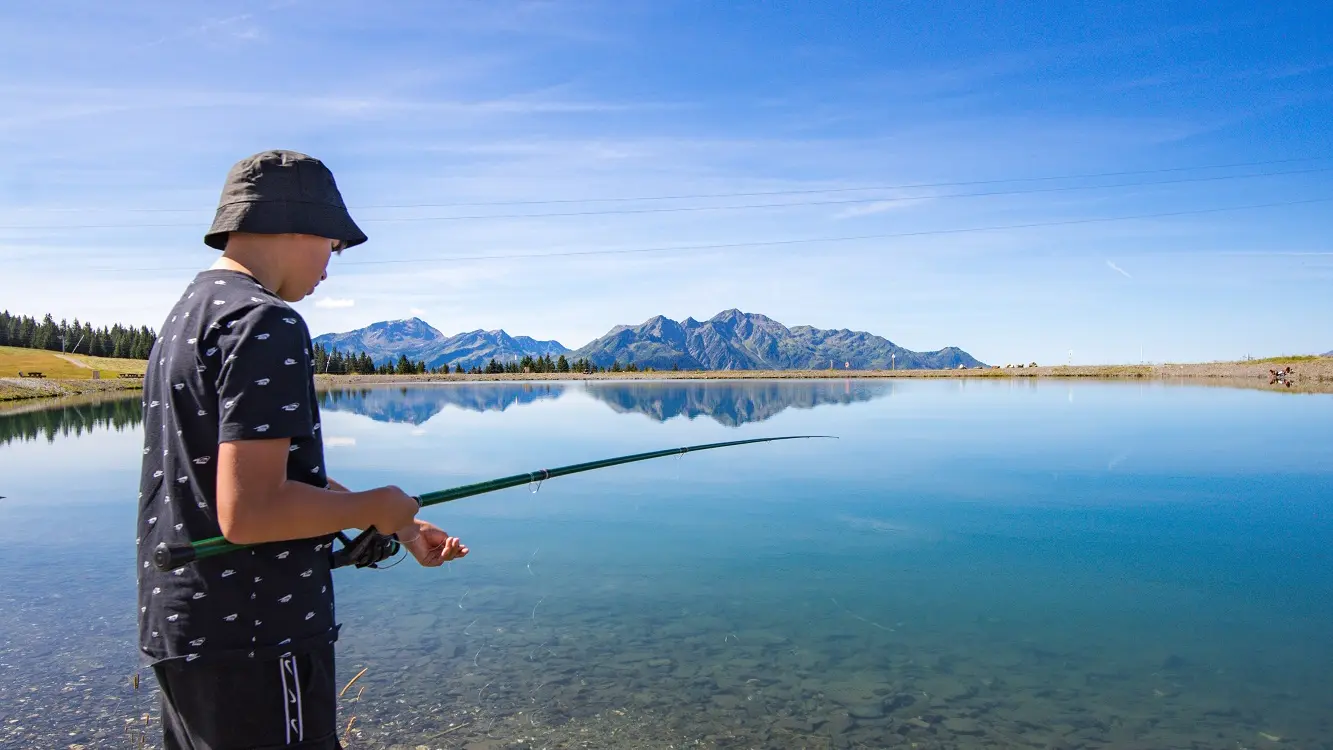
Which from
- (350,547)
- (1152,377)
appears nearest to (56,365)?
(350,547)

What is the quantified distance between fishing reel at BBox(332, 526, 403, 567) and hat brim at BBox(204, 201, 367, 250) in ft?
2.95

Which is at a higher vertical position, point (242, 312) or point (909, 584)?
point (242, 312)

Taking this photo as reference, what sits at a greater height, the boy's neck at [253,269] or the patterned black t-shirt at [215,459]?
the boy's neck at [253,269]

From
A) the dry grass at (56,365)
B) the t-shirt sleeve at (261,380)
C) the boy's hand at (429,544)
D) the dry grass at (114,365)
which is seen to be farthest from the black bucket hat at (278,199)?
the dry grass at (114,365)

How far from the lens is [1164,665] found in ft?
23.1

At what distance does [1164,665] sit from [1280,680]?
0.81 m

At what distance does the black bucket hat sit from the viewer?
2.16m

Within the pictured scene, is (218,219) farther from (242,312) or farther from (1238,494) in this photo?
(1238,494)

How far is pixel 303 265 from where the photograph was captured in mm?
2279

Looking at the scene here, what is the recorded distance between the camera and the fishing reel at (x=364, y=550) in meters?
2.57

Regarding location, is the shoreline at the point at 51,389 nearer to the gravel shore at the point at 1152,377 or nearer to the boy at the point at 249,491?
the gravel shore at the point at 1152,377

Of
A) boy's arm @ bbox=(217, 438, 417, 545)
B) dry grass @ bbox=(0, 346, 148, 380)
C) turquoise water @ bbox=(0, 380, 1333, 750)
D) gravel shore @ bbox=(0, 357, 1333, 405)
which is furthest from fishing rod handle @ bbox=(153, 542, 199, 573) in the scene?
dry grass @ bbox=(0, 346, 148, 380)

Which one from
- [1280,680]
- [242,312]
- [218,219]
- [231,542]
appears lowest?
[1280,680]

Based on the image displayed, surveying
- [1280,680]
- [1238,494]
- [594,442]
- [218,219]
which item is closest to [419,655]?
[218,219]
